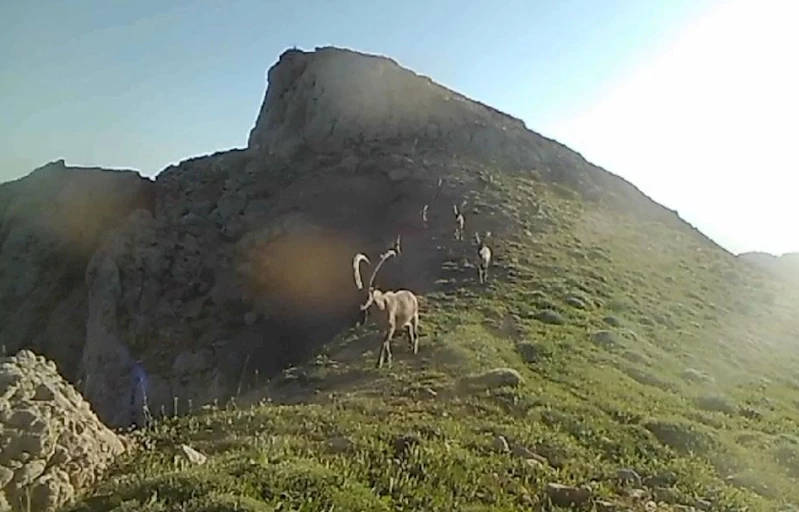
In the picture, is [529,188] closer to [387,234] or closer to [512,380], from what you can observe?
[387,234]

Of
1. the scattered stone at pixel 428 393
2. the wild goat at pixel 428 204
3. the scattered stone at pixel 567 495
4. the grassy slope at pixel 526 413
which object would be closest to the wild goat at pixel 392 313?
the grassy slope at pixel 526 413

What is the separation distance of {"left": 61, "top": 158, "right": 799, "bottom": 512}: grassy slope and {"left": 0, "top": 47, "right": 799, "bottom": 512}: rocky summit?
0.09 metres

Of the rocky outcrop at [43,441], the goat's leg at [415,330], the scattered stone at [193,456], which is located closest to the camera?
the rocky outcrop at [43,441]

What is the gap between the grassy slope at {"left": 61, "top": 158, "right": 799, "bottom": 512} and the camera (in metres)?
11.6

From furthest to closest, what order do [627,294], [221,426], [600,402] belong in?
1. [627,294]
2. [600,402]
3. [221,426]

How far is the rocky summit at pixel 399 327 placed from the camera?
44.6 feet

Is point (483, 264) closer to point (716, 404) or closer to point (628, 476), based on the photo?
point (716, 404)

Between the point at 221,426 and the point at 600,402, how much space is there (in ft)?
34.8

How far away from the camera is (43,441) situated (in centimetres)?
1091

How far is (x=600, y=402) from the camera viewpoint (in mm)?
21281

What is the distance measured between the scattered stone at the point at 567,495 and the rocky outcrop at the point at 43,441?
23.4ft

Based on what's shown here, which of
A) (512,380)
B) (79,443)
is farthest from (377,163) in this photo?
(79,443)

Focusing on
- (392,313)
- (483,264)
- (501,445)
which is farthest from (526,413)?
(483,264)

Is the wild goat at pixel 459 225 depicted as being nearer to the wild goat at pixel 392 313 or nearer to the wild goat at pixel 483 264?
the wild goat at pixel 483 264
